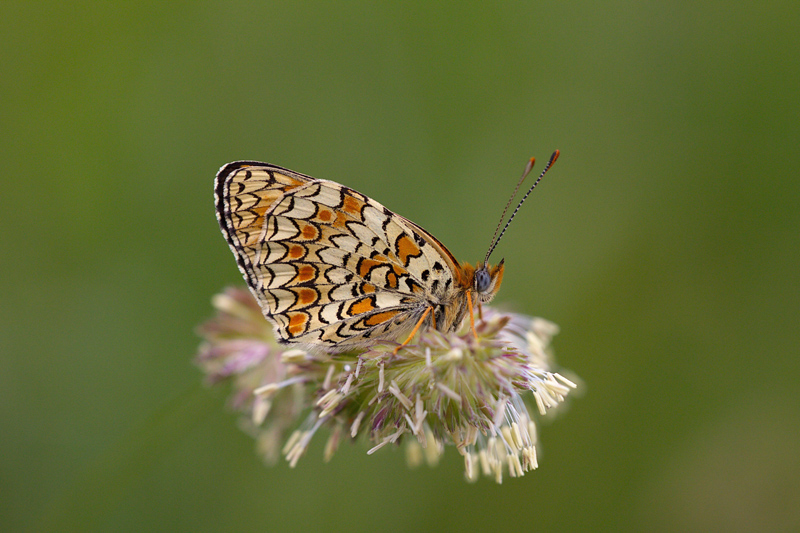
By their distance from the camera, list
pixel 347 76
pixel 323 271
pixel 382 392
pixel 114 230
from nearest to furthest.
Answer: pixel 382 392 < pixel 323 271 < pixel 114 230 < pixel 347 76

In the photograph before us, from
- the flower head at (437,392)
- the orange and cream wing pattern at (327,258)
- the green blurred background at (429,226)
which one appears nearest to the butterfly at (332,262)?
the orange and cream wing pattern at (327,258)

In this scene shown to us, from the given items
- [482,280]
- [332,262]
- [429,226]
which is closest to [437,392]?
[482,280]

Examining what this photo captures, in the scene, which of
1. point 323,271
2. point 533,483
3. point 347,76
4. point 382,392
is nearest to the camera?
point 382,392

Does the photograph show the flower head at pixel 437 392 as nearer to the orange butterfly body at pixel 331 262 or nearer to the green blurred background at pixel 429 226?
the orange butterfly body at pixel 331 262

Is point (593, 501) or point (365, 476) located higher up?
point (593, 501)

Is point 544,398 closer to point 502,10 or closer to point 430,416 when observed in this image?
point 430,416

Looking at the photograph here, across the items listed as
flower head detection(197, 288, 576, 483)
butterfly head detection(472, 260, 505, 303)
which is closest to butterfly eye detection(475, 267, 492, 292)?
butterfly head detection(472, 260, 505, 303)

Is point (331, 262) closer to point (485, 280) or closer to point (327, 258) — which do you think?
point (327, 258)

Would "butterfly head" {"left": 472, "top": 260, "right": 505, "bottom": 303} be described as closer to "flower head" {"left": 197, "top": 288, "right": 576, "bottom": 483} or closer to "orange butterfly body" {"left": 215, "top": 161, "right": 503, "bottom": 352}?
"orange butterfly body" {"left": 215, "top": 161, "right": 503, "bottom": 352}

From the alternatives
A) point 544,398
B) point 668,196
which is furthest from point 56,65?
point 668,196
